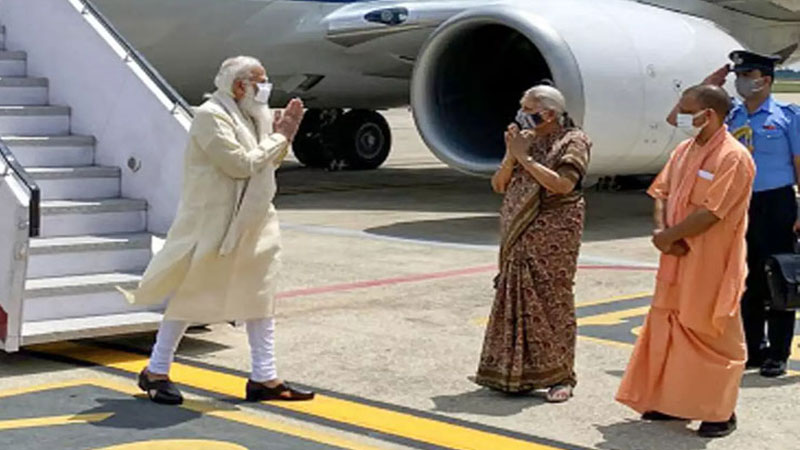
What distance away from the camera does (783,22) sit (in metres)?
14.5

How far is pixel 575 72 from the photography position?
1056cm

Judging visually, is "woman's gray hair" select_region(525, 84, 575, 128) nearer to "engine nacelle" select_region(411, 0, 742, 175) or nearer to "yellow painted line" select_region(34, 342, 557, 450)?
"yellow painted line" select_region(34, 342, 557, 450)

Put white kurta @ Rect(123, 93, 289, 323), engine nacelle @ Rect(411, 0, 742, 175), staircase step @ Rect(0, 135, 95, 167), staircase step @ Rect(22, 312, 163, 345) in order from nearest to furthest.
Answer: white kurta @ Rect(123, 93, 289, 323) → staircase step @ Rect(22, 312, 163, 345) → staircase step @ Rect(0, 135, 95, 167) → engine nacelle @ Rect(411, 0, 742, 175)

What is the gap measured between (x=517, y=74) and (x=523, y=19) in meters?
1.62

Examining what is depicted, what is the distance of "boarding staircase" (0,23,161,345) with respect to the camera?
6406 mm

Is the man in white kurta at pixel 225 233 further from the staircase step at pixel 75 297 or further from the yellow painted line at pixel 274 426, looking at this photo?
the staircase step at pixel 75 297

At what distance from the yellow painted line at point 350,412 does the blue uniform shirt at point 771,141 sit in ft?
6.48

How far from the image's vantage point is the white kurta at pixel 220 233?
5469 millimetres

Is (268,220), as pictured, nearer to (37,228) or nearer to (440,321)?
(37,228)

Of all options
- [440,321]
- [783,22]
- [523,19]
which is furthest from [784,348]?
[783,22]

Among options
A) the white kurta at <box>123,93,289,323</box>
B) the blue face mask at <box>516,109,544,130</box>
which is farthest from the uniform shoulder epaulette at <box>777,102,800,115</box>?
the white kurta at <box>123,93,289,323</box>

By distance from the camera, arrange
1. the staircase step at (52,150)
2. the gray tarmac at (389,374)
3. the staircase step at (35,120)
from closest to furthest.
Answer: the gray tarmac at (389,374), the staircase step at (52,150), the staircase step at (35,120)

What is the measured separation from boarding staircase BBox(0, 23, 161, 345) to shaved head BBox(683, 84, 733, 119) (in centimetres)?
273

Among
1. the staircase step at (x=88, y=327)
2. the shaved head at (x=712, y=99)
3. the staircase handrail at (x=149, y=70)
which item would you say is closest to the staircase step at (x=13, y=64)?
the staircase handrail at (x=149, y=70)
